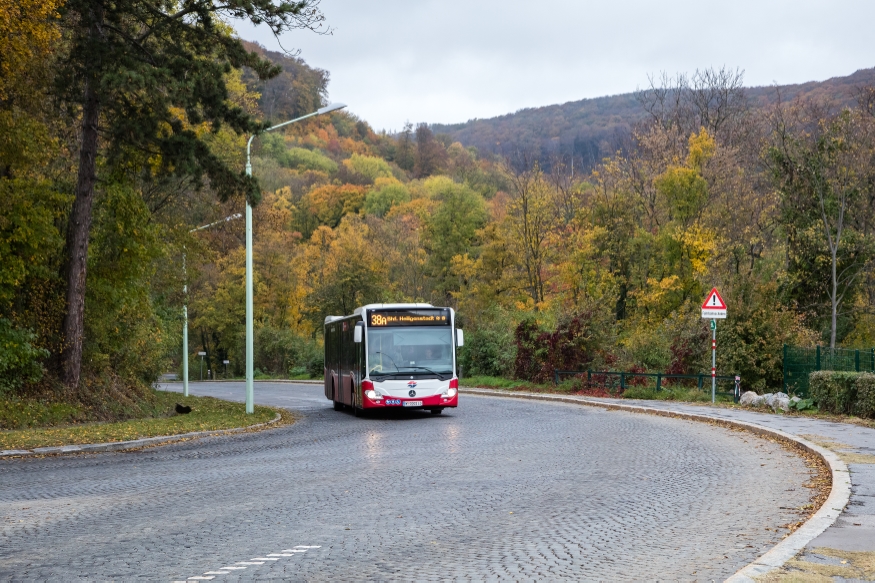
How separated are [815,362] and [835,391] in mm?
3684

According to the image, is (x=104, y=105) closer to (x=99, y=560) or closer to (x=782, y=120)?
(x=99, y=560)

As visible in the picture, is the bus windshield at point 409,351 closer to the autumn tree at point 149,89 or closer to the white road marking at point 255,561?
the autumn tree at point 149,89

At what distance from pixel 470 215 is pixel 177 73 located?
168ft

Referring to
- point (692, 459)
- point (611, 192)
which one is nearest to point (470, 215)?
point (611, 192)

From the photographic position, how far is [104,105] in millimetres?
25656

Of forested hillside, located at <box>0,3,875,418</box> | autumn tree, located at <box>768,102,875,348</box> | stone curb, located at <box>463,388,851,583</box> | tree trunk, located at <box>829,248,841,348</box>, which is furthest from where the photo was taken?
autumn tree, located at <box>768,102,875,348</box>

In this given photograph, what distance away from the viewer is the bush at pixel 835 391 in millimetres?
23047

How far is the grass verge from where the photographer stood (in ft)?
63.9

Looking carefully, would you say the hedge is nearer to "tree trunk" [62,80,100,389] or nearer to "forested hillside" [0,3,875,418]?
"forested hillside" [0,3,875,418]

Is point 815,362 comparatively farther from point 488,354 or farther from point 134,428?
point 488,354

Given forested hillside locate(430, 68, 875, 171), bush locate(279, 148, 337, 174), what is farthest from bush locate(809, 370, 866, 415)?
bush locate(279, 148, 337, 174)

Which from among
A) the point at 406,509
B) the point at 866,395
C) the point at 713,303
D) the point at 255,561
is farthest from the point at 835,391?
the point at 255,561

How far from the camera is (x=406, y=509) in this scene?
11.0 m

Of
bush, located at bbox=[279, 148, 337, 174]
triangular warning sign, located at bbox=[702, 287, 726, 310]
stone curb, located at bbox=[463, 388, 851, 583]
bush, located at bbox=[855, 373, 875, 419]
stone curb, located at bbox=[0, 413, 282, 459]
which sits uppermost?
bush, located at bbox=[279, 148, 337, 174]
